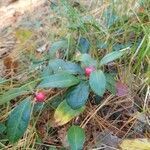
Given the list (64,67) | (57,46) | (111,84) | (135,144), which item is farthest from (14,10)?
(135,144)

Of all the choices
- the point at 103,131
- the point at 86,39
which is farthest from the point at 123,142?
the point at 86,39

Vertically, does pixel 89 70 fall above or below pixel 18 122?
above

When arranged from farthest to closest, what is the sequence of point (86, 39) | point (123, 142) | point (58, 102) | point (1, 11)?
point (1, 11) → point (86, 39) → point (58, 102) → point (123, 142)

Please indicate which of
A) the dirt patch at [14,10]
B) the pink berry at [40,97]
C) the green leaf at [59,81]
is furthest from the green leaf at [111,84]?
the dirt patch at [14,10]

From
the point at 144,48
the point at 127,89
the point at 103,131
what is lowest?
the point at 103,131

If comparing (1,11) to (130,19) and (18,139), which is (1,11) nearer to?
(130,19)

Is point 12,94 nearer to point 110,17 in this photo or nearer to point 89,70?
point 89,70

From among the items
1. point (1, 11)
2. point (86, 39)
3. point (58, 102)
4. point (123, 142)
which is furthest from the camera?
point (1, 11)
